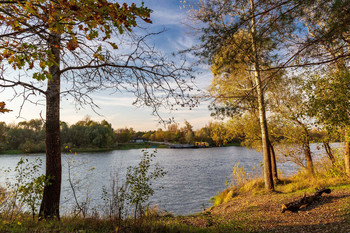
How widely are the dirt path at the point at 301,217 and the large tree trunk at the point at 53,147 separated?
14.4 ft

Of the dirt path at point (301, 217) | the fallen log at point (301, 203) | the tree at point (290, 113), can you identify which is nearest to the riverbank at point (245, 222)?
the dirt path at point (301, 217)

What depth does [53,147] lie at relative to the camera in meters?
5.24

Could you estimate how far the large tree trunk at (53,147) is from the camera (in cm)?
514

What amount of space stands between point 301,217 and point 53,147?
6.60 metres

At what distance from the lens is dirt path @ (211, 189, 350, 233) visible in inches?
187

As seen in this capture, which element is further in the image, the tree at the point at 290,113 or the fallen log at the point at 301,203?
the tree at the point at 290,113

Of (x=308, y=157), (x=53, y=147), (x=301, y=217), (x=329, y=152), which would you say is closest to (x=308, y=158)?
(x=308, y=157)

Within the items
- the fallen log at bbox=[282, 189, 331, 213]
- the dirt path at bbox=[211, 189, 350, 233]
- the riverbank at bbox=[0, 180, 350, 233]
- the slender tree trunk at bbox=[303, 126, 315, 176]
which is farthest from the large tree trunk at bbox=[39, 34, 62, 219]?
the slender tree trunk at bbox=[303, 126, 315, 176]

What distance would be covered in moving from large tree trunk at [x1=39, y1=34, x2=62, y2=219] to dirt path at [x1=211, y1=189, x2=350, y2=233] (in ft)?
14.4

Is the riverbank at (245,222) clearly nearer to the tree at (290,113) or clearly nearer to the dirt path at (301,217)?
the dirt path at (301,217)

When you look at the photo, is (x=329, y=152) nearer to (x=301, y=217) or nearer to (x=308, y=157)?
(x=308, y=157)

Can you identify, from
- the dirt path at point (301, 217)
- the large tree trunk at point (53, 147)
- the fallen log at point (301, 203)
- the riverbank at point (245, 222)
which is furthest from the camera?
the fallen log at point (301, 203)

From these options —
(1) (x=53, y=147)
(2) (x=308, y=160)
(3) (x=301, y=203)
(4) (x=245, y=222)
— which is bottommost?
(4) (x=245, y=222)

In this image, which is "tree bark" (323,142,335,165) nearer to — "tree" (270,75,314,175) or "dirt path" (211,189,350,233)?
"tree" (270,75,314,175)
